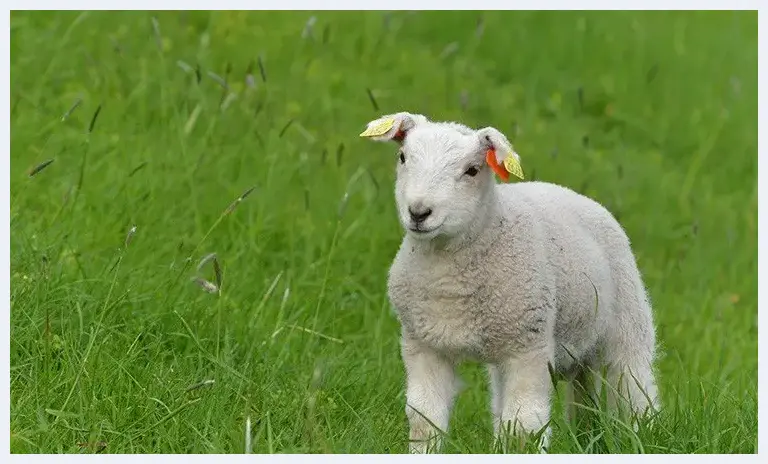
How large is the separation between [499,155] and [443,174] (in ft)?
0.80

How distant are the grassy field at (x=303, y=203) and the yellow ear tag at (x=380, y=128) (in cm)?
110

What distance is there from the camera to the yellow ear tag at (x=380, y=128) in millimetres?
5551

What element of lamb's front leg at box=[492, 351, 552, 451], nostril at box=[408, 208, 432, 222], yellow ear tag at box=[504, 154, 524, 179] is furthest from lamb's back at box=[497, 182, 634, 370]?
nostril at box=[408, 208, 432, 222]

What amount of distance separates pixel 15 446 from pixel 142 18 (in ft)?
19.4

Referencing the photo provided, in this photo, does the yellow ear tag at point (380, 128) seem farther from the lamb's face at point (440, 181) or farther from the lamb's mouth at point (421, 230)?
the lamb's mouth at point (421, 230)

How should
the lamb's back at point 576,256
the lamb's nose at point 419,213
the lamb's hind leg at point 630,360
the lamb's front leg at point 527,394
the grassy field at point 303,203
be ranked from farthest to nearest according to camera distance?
1. the lamb's hind leg at point 630,360
2. the grassy field at point 303,203
3. the lamb's back at point 576,256
4. the lamb's front leg at point 527,394
5. the lamb's nose at point 419,213

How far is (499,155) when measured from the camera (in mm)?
5359

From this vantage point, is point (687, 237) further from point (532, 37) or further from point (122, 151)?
point (122, 151)

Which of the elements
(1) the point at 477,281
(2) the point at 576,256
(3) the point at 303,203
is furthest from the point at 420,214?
(3) the point at 303,203

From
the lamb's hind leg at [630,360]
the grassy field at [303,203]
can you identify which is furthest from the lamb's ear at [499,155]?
the lamb's hind leg at [630,360]

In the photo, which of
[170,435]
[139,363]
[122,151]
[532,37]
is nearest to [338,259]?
[122,151]

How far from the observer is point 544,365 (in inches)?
217

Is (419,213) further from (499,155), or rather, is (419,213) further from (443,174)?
(499,155)

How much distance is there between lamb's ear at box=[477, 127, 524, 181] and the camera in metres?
5.34
